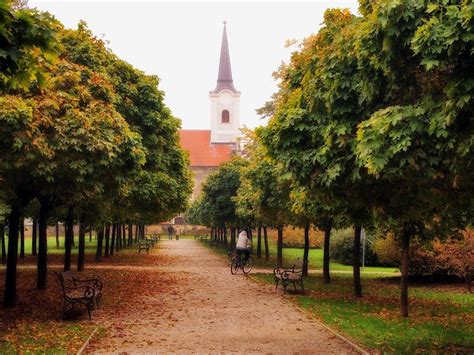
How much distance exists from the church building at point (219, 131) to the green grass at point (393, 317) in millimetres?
72519

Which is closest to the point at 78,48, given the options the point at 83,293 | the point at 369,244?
the point at 83,293

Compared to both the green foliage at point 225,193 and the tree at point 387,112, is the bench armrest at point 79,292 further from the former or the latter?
the green foliage at point 225,193

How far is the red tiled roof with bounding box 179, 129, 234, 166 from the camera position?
101 m

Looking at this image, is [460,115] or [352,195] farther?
[352,195]

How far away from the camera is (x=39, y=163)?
11500 millimetres

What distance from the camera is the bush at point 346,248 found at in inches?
1421

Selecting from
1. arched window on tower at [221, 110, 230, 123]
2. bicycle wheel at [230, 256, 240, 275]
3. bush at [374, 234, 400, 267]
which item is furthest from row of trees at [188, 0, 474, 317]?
arched window on tower at [221, 110, 230, 123]

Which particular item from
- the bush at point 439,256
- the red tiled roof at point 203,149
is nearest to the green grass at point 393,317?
the bush at point 439,256

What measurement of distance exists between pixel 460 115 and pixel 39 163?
8.34 m

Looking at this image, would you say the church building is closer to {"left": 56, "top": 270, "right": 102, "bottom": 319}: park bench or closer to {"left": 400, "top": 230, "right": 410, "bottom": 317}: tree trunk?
{"left": 400, "top": 230, "right": 410, "bottom": 317}: tree trunk

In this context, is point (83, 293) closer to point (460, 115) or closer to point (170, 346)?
point (170, 346)

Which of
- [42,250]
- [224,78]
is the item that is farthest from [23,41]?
[224,78]

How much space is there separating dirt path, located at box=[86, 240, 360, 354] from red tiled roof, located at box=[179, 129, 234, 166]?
3302 inches

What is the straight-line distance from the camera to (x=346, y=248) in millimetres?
36562
